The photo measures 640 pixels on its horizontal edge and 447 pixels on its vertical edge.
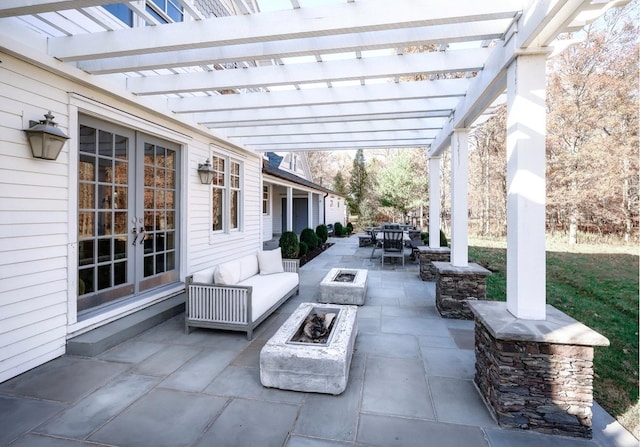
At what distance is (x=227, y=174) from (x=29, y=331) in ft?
14.3

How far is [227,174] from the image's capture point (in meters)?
6.86

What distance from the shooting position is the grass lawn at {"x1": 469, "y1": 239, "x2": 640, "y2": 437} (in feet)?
9.18

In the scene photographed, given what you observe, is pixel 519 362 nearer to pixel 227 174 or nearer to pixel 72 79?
pixel 72 79

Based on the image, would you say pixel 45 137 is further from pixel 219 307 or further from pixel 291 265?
pixel 291 265

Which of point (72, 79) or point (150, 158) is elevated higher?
point (72, 79)

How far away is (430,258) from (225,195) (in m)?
4.63

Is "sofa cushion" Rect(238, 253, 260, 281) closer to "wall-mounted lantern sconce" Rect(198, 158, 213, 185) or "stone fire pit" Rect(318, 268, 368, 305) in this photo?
"stone fire pit" Rect(318, 268, 368, 305)

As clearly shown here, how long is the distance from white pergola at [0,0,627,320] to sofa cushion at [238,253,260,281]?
238cm

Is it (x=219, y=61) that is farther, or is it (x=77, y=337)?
(x=77, y=337)

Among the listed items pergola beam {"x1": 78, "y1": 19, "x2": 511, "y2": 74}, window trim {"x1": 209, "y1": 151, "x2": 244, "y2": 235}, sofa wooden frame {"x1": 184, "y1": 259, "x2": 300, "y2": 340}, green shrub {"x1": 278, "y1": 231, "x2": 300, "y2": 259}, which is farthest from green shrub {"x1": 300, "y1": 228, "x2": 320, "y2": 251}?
pergola beam {"x1": 78, "y1": 19, "x2": 511, "y2": 74}

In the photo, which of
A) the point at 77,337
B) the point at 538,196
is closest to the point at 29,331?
the point at 77,337

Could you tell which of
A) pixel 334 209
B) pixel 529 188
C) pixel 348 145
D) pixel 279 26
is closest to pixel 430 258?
pixel 348 145

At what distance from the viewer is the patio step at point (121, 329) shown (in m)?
3.48

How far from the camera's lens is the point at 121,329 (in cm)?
384
